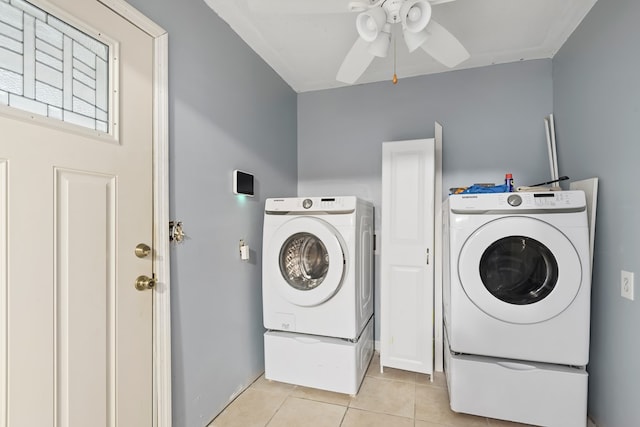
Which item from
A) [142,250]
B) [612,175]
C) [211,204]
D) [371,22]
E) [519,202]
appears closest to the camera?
[142,250]

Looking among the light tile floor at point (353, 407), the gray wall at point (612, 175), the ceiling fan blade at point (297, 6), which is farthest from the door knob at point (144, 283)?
the gray wall at point (612, 175)

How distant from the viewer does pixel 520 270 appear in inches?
66.9

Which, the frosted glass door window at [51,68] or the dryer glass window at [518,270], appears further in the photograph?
the dryer glass window at [518,270]

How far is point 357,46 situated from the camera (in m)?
1.57

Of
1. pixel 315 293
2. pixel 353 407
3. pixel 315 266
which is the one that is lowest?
pixel 353 407

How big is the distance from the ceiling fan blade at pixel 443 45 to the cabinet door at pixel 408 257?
2.19ft

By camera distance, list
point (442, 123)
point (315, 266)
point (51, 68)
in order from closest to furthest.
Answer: point (51, 68) → point (315, 266) → point (442, 123)

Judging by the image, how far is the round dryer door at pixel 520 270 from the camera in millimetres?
1536

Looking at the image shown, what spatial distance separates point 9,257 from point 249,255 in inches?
50.7

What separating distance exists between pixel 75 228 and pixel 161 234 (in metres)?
0.35

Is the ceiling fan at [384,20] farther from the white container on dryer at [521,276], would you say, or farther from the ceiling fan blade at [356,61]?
the white container on dryer at [521,276]

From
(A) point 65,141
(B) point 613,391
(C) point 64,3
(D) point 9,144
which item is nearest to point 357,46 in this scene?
(C) point 64,3

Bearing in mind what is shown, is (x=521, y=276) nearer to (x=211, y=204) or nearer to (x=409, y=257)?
(x=409, y=257)

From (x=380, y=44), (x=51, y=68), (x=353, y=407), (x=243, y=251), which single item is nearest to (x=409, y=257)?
(x=353, y=407)
